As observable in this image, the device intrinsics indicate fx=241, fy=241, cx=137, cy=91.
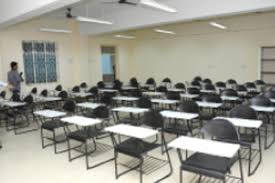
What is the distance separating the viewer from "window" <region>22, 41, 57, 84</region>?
29.0ft

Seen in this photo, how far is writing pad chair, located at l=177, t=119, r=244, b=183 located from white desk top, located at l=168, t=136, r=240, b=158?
0.18 meters

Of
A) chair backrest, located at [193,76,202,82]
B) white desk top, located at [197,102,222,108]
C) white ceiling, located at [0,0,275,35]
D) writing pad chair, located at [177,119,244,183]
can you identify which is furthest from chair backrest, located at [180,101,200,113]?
chair backrest, located at [193,76,202,82]

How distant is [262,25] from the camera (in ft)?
29.4

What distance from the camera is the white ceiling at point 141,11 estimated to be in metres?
5.34

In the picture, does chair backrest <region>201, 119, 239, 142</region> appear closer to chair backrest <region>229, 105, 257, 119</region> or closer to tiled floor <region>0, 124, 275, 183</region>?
tiled floor <region>0, 124, 275, 183</region>

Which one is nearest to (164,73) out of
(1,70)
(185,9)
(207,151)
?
(185,9)

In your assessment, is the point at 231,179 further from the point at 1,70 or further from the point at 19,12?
the point at 1,70

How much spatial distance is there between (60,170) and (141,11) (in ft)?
18.3

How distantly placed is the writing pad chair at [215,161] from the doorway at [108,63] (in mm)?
8813

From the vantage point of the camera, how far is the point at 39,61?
9.15 metres

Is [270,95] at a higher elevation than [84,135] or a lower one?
higher

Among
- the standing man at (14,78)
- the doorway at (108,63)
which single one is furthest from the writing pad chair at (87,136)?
the doorway at (108,63)

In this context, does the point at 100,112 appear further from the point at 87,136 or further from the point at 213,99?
the point at 213,99

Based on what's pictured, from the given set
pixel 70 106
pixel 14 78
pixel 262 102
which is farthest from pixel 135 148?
pixel 14 78
